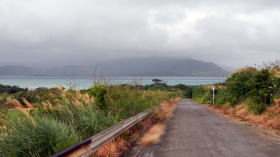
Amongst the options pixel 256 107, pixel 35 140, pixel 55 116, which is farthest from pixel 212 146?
pixel 256 107

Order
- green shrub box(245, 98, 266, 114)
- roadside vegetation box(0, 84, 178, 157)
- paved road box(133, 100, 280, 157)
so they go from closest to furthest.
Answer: roadside vegetation box(0, 84, 178, 157)
paved road box(133, 100, 280, 157)
green shrub box(245, 98, 266, 114)

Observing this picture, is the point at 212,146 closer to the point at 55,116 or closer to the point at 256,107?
the point at 55,116

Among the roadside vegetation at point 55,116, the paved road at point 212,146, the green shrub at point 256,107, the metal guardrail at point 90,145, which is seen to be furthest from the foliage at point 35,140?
the green shrub at point 256,107

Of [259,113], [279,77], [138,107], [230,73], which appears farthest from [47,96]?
[230,73]

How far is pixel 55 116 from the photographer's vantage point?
27.4ft

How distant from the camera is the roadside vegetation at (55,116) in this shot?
19.8 ft

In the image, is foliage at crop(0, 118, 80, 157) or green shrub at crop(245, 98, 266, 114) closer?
foliage at crop(0, 118, 80, 157)

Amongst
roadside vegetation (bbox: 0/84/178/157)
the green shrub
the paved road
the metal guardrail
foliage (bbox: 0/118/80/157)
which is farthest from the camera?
the green shrub

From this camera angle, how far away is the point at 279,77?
62.2 feet

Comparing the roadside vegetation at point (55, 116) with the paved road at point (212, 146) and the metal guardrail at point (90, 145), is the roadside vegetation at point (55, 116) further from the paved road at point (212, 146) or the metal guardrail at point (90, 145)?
the paved road at point (212, 146)

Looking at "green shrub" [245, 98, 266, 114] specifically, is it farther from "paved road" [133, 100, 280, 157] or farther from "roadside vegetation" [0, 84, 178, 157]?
"roadside vegetation" [0, 84, 178, 157]

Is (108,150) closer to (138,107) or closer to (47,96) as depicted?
(47,96)

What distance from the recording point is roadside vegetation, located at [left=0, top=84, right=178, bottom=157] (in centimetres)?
604

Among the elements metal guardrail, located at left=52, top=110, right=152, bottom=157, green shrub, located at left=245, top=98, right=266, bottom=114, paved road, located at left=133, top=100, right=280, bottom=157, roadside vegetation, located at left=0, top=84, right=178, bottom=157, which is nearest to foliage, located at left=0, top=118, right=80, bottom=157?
roadside vegetation, located at left=0, top=84, right=178, bottom=157
